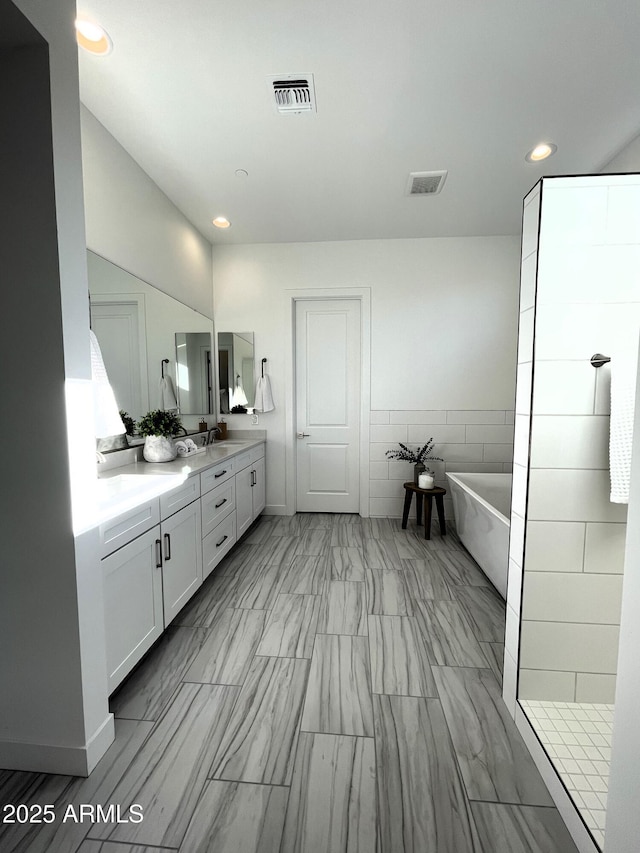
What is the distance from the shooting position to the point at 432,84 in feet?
5.82

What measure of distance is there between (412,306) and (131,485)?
306 cm

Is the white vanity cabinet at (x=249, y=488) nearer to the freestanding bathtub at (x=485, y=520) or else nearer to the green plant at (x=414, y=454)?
the green plant at (x=414, y=454)

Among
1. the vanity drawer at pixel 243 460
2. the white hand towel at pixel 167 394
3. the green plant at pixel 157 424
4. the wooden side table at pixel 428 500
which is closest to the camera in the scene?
the green plant at pixel 157 424

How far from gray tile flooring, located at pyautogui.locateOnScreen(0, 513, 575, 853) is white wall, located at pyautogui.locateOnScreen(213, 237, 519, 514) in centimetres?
200

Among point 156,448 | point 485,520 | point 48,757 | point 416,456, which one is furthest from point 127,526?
point 416,456

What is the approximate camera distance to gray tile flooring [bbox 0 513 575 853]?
104 cm

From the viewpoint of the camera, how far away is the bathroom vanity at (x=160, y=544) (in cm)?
141

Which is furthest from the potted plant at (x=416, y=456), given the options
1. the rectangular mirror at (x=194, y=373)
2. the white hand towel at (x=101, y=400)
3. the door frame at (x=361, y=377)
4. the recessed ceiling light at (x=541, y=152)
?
the white hand towel at (x=101, y=400)

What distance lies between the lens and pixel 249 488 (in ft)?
10.7

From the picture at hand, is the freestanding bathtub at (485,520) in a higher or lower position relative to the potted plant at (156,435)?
lower

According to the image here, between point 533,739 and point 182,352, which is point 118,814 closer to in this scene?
point 533,739

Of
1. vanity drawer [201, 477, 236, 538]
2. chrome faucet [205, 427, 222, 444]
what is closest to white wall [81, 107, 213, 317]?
chrome faucet [205, 427, 222, 444]

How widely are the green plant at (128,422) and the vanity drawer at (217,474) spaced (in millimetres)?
573

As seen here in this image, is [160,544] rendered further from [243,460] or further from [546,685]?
[546,685]
